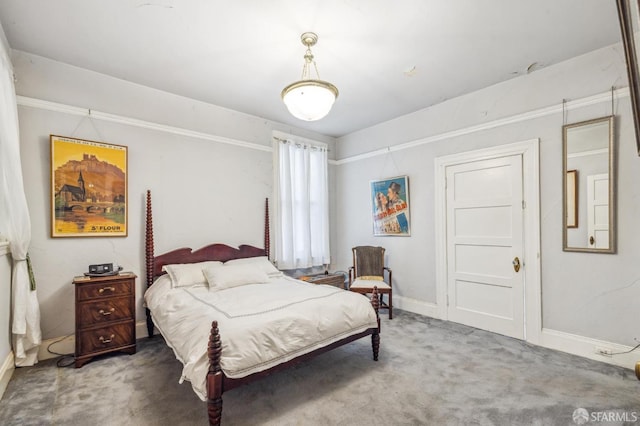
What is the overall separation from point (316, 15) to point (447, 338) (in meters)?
3.42

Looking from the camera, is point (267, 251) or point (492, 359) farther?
point (267, 251)

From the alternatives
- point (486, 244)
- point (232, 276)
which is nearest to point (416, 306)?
point (486, 244)

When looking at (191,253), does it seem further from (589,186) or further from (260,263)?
(589,186)

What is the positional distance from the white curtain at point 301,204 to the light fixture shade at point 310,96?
221cm

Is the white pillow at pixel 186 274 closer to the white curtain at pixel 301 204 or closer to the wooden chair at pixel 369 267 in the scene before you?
the white curtain at pixel 301 204

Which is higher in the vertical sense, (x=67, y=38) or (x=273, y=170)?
(x=67, y=38)

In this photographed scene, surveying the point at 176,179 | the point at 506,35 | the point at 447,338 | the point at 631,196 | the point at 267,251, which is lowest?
the point at 447,338

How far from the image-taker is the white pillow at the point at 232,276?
3.19 m

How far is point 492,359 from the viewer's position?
2840 millimetres

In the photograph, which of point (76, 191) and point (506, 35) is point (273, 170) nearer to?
point (76, 191)

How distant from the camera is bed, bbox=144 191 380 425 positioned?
74.9 inches

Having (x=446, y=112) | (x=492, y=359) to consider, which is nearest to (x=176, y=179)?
(x=446, y=112)

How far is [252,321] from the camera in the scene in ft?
7.07

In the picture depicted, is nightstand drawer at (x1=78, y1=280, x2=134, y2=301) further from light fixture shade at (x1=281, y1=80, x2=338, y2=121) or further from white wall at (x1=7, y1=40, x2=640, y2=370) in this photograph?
light fixture shade at (x1=281, y1=80, x2=338, y2=121)
